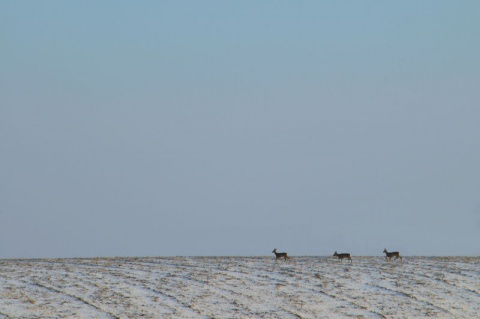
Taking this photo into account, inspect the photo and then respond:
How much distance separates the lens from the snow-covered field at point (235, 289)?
152 ft

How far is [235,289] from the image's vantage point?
174ft

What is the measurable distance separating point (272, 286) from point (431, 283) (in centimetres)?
1180

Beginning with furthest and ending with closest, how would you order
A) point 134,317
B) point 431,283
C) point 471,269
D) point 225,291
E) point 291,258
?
point 291,258 → point 471,269 → point 431,283 → point 225,291 → point 134,317

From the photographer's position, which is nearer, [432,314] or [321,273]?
[432,314]

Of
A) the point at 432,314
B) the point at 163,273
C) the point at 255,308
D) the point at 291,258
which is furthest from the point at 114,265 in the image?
the point at 432,314

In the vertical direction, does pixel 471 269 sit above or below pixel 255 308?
above

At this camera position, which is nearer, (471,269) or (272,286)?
(272,286)

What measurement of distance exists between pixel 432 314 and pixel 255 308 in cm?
1014

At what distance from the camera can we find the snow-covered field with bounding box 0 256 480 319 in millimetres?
46469

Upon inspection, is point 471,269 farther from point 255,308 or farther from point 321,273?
point 255,308

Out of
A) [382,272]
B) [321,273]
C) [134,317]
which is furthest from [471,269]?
[134,317]

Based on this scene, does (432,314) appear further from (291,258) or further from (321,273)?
(291,258)

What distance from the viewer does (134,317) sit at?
43938 millimetres

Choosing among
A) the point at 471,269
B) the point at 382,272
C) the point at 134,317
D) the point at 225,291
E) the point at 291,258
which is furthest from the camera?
the point at 291,258
